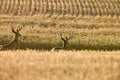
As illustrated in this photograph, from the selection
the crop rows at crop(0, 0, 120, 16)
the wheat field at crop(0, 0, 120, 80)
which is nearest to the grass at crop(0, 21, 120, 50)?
the wheat field at crop(0, 0, 120, 80)

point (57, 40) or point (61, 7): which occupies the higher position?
point (61, 7)

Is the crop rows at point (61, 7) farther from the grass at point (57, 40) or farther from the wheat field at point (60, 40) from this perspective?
the grass at point (57, 40)

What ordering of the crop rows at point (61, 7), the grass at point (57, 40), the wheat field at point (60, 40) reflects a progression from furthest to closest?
1. the crop rows at point (61, 7)
2. the grass at point (57, 40)
3. the wheat field at point (60, 40)

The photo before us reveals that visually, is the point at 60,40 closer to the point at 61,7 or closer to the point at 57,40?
the point at 57,40

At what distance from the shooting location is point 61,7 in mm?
48156

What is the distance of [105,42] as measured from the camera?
96.3 feet

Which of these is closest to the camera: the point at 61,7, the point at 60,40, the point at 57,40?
the point at 60,40

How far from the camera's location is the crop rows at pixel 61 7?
45781 mm

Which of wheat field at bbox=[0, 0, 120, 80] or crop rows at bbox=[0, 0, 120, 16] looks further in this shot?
crop rows at bbox=[0, 0, 120, 16]

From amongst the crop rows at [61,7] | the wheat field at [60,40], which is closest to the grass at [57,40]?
the wheat field at [60,40]

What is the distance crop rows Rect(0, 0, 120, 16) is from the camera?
4578 centimetres

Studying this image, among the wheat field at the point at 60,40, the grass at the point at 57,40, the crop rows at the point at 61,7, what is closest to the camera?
the wheat field at the point at 60,40

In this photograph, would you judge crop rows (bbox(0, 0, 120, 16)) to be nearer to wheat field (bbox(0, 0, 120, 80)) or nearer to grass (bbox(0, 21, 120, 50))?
wheat field (bbox(0, 0, 120, 80))

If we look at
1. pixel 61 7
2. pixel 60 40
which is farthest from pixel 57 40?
pixel 61 7
